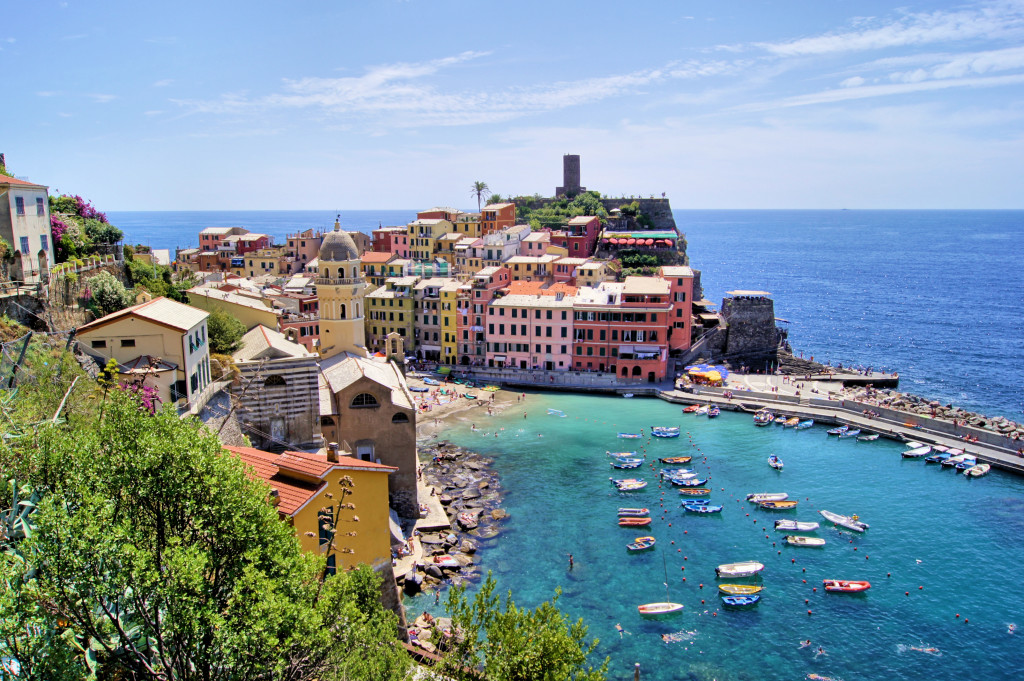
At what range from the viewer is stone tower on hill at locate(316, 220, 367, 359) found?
4059cm

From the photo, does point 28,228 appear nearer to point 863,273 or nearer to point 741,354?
point 741,354

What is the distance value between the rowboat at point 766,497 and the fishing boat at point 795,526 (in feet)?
7.96

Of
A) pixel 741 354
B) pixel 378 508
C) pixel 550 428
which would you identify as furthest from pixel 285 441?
pixel 741 354

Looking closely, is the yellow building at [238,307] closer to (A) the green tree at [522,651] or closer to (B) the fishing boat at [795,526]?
(B) the fishing boat at [795,526]

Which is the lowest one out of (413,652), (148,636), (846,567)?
(846,567)

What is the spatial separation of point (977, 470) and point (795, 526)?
16.1m

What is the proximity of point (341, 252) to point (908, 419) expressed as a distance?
4118 centimetres

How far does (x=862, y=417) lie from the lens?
53.5 meters

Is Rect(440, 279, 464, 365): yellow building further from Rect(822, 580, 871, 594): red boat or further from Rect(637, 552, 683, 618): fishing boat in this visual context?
Rect(822, 580, 871, 594): red boat

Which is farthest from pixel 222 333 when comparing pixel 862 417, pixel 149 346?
pixel 862 417

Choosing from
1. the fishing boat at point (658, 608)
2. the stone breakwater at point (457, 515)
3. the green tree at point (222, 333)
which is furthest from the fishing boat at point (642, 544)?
the green tree at point (222, 333)

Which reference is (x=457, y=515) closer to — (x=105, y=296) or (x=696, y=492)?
(x=696, y=492)

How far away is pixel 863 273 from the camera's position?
518ft

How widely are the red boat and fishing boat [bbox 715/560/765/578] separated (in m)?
2.81
